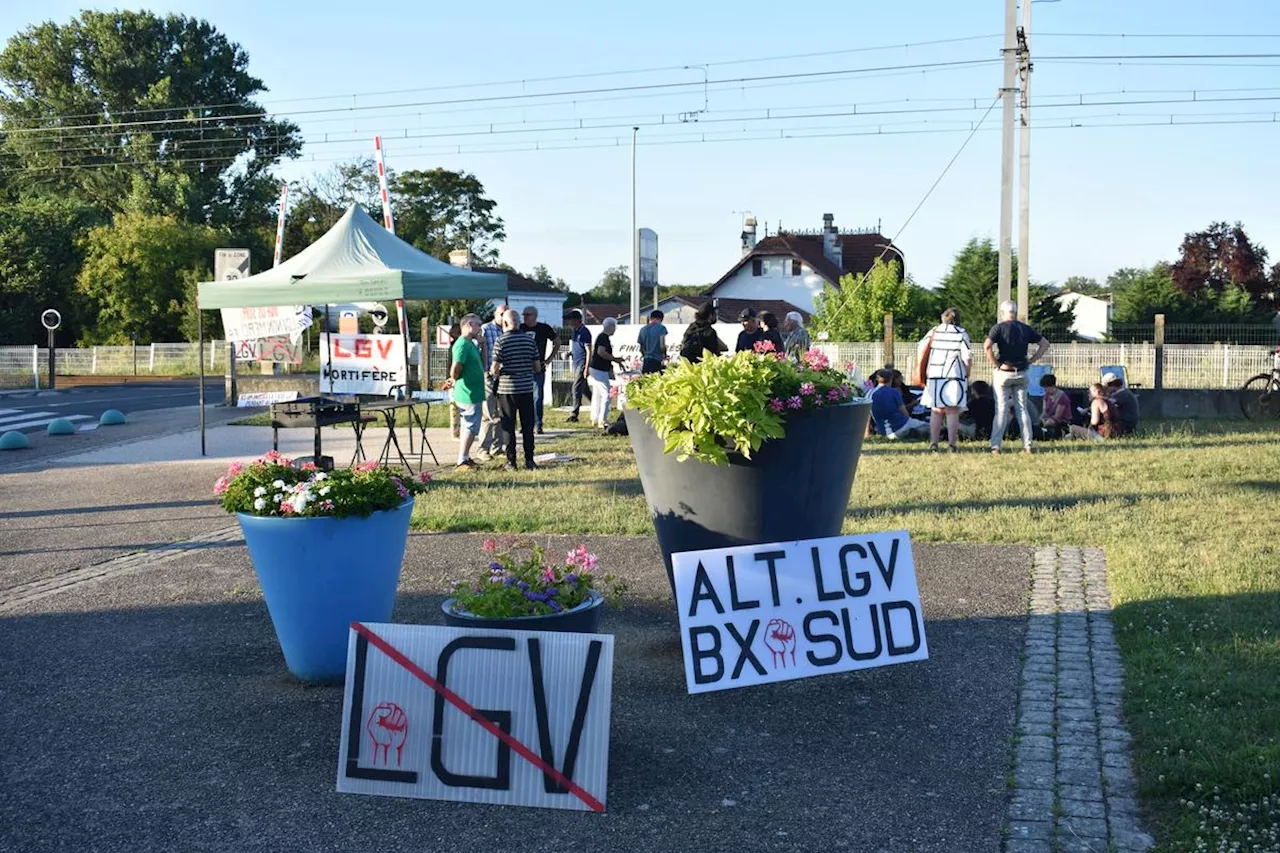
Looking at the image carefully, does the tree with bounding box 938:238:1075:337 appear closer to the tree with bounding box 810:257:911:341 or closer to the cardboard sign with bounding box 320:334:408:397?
the tree with bounding box 810:257:911:341

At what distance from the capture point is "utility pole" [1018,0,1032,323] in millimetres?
23359

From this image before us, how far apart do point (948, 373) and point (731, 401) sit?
9599 millimetres

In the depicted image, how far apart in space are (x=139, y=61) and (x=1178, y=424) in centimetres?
6116

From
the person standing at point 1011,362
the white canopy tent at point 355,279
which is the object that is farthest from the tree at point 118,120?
the person standing at point 1011,362

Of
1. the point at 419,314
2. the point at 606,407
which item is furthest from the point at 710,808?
the point at 419,314

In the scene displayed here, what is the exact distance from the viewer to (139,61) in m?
66.3

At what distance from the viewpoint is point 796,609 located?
5.46 metres

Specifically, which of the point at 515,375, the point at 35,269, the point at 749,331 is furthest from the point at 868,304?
the point at 515,375

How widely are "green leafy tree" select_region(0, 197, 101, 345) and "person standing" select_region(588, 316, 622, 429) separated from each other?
42803 mm

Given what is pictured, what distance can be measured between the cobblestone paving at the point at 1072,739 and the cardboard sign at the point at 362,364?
9748 millimetres

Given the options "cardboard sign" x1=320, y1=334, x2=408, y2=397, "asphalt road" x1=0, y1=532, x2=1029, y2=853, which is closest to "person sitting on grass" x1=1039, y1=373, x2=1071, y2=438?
"cardboard sign" x1=320, y1=334, x2=408, y2=397

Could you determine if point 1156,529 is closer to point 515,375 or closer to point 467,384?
point 515,375

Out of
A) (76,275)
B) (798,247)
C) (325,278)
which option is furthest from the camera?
(798,247)

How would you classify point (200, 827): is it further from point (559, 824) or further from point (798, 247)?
point (798, 247)
